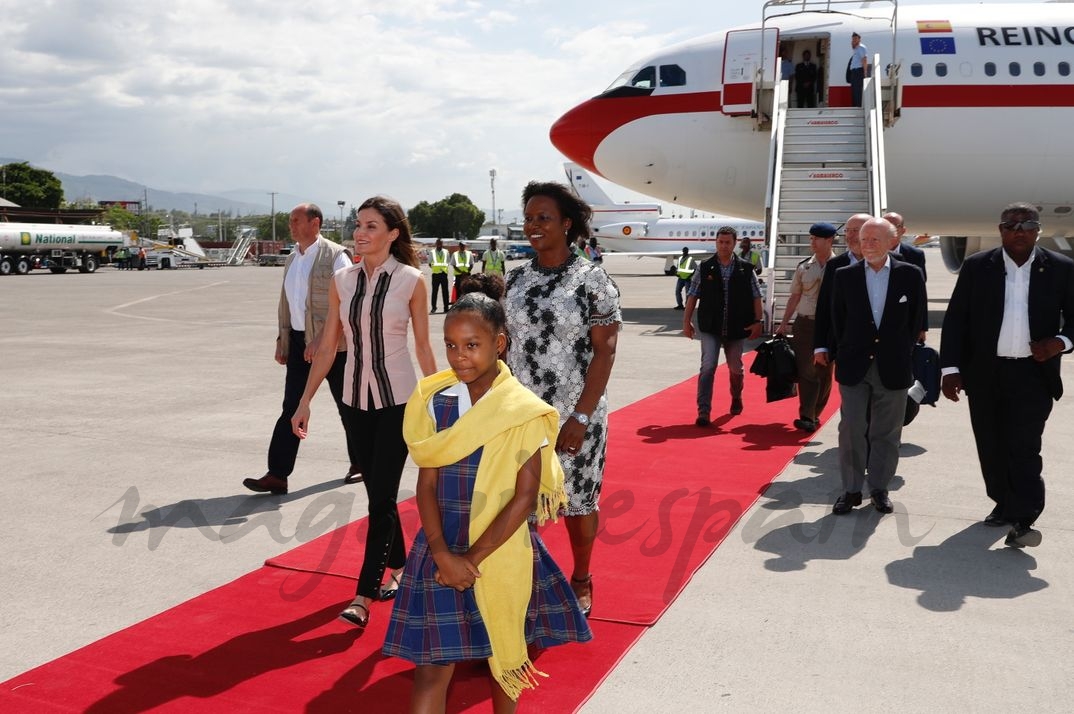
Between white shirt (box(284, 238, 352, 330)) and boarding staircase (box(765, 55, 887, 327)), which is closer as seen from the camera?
white shirt (box(284, 238, 352, 330))

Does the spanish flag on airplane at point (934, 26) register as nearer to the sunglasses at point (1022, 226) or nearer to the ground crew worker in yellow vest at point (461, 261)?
the ground crew worker in yellow vest at point (461, 261)

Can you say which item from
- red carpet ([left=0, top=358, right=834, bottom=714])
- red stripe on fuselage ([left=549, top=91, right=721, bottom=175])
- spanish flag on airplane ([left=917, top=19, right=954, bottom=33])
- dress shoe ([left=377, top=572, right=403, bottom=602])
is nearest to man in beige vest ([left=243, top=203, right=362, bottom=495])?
red carpet ([left=0, top=358, right=834, bottom=714])

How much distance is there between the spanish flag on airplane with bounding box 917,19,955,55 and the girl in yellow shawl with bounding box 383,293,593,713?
17.2 meters

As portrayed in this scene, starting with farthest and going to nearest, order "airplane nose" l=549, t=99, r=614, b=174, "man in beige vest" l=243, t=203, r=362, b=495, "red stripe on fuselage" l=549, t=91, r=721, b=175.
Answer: "airplane nose" l=549, t=99, r=614, b=174 < "red stripe on fuselage" l=549, t=91, r=721, b=175 < "man in beige vest" l=243, t=203, r=362, b=495

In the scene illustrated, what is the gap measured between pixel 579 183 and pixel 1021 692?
6322 cm

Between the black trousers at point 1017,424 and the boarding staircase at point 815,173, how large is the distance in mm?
9550

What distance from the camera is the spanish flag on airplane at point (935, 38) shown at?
17656 millimetres

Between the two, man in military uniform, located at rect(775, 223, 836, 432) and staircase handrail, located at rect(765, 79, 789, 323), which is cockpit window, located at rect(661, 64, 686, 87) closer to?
staircase handrail, located at rect(765, 79, 789, 323)

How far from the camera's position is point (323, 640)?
4.12 metres

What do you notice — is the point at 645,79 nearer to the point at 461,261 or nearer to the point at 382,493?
the point at 461,261

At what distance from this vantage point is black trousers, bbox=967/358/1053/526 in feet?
17.4

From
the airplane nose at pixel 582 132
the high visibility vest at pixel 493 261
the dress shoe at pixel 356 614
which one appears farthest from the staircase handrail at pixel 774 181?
the dress shoe at pixel 356 614

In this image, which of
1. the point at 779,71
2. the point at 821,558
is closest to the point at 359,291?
the point at 821,558

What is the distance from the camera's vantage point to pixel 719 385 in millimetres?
11266
